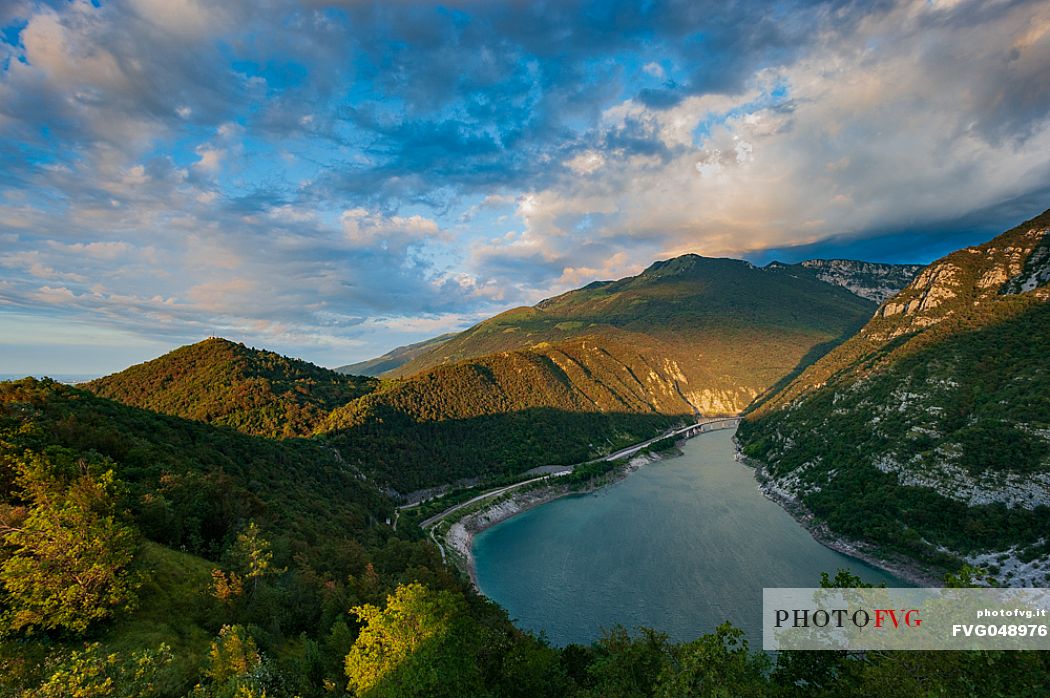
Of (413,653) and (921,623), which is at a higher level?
(921,623)

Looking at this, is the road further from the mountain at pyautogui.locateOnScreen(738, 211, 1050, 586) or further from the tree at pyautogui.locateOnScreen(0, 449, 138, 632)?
the tree at pyautogui.locateOnScreen(0, 449, 138, 632)

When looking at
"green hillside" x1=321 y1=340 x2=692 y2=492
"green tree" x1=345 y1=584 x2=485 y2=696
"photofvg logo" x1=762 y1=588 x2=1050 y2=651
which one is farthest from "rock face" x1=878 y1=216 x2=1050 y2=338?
"green tree" x1=345 y1=584 x2=485 y2=696

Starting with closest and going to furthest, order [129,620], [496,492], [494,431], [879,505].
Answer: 1. [129,620]
2. [879,505]
3. [496,492]
4. [494,431]

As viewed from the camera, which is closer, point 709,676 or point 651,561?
point 709,676

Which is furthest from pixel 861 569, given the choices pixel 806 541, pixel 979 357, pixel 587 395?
pixel 587 395

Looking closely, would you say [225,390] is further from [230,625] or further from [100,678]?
[100,678]

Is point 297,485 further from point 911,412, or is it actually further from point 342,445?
point 911,412

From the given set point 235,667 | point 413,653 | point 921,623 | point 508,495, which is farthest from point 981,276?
point 235,667
